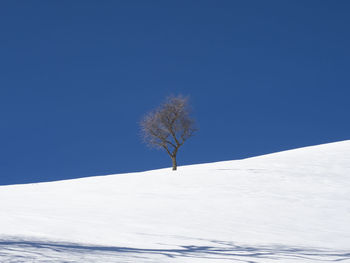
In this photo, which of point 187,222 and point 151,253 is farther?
point 187,222

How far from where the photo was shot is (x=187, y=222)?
401 inches

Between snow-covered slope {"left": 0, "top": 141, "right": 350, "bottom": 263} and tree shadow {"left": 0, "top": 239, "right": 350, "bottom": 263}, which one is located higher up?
snow-covered slope {"left": 0, "top": 141, "right": 350, "bottom": 263}

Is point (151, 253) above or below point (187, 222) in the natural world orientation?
below

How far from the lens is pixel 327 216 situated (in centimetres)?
1217

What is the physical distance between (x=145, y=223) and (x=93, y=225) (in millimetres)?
1517

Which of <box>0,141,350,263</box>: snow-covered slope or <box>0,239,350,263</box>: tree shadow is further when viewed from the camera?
<box>0,141,350,263</box>: snow-covered slope

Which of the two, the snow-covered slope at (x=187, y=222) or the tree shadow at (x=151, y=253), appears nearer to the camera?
the tree shadow at (x=151, y=253)

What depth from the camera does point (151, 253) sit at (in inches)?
242

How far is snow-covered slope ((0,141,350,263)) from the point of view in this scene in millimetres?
6215

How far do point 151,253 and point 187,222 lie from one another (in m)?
4.13

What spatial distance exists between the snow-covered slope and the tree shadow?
0.02 m

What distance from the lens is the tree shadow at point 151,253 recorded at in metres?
5.19

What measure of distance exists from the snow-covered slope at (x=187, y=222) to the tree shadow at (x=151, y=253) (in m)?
0.02

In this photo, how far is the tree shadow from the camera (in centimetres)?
519
